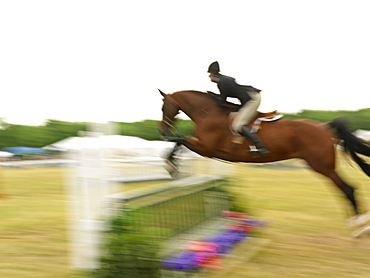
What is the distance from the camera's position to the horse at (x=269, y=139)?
503 centimetres

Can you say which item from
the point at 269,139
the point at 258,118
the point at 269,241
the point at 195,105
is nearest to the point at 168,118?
the point at 195,105

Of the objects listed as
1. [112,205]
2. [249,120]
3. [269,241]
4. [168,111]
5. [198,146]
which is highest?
[168,111]

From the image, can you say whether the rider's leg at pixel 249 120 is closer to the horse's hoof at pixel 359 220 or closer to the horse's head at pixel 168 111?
the horse's head at pixel 168 111

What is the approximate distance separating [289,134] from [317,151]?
1.20 feet

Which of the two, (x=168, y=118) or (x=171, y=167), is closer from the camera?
(x=171, y=167)

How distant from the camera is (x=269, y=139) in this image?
511 cm

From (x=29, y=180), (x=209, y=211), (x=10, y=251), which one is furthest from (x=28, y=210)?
(x=29, y=180)

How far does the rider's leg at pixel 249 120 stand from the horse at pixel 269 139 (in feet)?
0.38

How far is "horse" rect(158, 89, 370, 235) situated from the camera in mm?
5031

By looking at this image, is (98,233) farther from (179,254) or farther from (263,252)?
(263,252)

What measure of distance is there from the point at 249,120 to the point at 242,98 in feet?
0.80

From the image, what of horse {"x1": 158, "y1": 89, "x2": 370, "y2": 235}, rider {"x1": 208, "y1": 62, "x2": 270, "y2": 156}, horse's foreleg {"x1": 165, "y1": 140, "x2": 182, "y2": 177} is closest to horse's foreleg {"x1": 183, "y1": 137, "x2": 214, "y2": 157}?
horse {"x1": 158, "y1": 89, "x2": 370, "y2": 235}

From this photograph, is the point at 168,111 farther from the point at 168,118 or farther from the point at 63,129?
the point at 63,129

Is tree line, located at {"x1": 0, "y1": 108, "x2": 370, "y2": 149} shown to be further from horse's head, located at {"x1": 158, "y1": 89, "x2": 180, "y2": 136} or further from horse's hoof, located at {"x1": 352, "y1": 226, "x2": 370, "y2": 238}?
Answer: horse's hoof, located at {"x1": 352, "y1": 226, "x2": 370, "y2": 238}
